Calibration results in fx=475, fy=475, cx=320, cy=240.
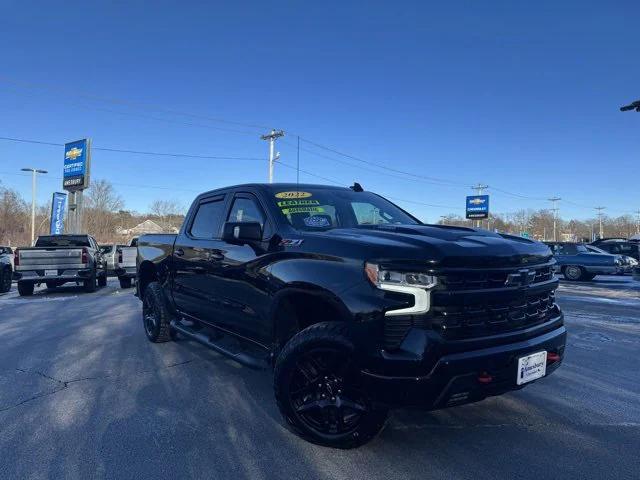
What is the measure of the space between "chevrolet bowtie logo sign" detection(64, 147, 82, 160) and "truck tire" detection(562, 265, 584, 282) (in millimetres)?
30395

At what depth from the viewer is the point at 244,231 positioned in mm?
3746

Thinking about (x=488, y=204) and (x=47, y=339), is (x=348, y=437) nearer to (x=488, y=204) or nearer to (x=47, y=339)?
(x=47, y=339)

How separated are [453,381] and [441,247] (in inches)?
31.3

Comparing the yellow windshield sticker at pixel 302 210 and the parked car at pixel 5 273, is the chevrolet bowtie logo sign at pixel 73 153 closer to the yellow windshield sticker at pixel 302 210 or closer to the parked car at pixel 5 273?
the parked car at pixel 5 273

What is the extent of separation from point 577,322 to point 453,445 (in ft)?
20.6

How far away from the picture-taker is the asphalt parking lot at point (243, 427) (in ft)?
9.83

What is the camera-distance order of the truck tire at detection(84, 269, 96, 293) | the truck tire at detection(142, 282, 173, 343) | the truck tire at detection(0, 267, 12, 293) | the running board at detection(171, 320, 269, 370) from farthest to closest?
the truck tire at detection(0, 267, 12, 293)
the truck tire at detection(84, 269, 96, 293)
the truck tire at detection(142, 282, 173, 343)
the running board at detection(171, 320, 269, 370)

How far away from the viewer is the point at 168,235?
620 centimetres

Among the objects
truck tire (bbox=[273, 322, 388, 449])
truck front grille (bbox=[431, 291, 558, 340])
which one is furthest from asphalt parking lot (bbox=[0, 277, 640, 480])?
truck front grille (bbox=[431, 291, 558, 340])

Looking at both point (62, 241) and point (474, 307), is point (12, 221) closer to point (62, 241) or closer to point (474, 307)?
point (62, 241)

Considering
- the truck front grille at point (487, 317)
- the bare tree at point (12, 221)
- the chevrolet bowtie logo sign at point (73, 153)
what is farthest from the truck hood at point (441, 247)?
the bare tree at point (12, 221)

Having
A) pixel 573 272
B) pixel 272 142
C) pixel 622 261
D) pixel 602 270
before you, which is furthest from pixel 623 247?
pixel 272 142

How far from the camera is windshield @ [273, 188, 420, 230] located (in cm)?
408

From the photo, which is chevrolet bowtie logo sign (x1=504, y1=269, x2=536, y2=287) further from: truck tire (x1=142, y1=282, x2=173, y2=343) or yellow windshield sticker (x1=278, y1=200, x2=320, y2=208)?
truck tire (x1=142, y1=282, x2=173, y2=343)
